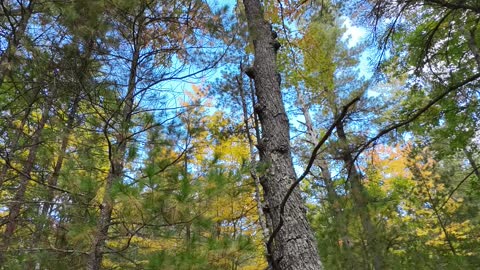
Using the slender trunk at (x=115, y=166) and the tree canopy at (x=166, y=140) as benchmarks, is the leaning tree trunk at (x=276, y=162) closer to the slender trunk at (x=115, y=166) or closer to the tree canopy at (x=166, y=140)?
the tree canopy at (x=166, y=140)

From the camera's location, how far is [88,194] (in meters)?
3.00

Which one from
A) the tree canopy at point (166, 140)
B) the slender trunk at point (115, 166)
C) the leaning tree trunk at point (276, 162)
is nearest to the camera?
the leaning tree trunk at point (276, 162)

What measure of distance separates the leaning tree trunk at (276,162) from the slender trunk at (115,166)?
132cm

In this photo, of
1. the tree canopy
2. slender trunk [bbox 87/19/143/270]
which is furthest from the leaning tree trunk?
slender trunk [bbox 87/19/143/270]

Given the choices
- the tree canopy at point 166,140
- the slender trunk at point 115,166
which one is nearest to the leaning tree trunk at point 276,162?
the tree canopy at point 166,140

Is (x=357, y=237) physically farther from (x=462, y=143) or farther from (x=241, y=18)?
(x=462, y=143)

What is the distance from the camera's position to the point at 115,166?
3.55m

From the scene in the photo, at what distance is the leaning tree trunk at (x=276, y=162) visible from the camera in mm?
2297

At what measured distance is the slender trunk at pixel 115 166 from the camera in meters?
3.00

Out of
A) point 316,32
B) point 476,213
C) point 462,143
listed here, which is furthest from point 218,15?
point 476,213

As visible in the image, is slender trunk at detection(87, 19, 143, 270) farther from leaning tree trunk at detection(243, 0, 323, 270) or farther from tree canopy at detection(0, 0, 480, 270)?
leaning tree trunk at detection(243, 0, 323, 270)

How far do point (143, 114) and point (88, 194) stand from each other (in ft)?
4.26

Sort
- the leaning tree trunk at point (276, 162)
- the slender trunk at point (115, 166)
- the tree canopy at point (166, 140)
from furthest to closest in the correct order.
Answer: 1. the slender trunk at point (115, 166)
2. the tree canopy at point (166, 140)
3. the leaning tree trunk at point (276, 162)

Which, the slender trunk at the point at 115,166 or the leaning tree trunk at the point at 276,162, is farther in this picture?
the slender trunk at the point at 115,166
